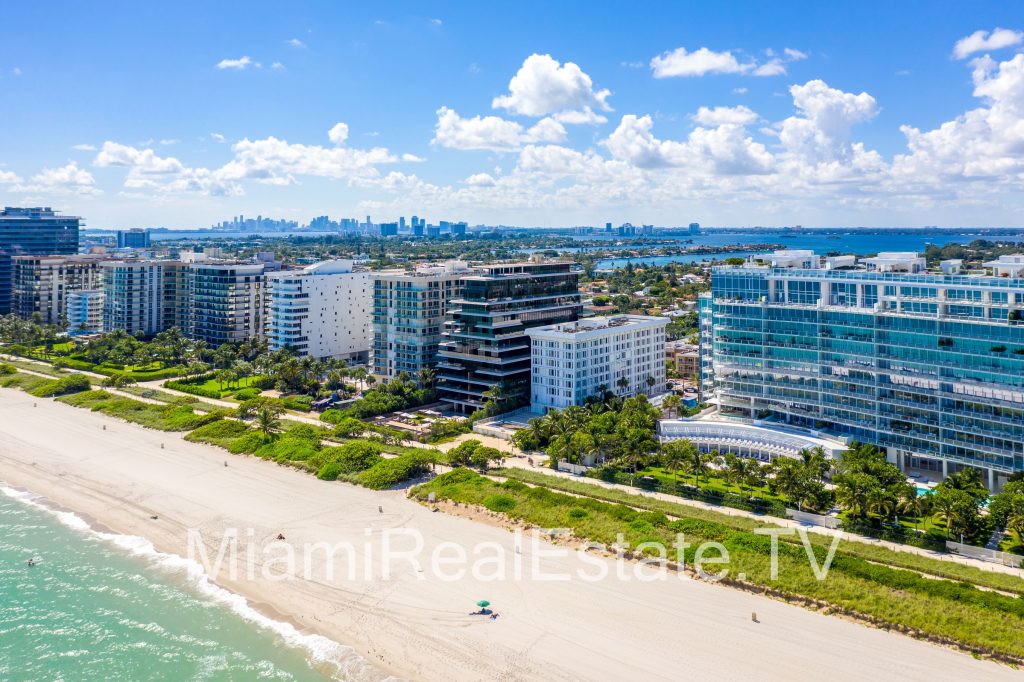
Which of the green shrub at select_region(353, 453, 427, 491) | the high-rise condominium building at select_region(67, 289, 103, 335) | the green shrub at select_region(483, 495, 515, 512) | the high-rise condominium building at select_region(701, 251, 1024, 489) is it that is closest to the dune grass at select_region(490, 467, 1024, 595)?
the green shrub at select_region(483, 495, 515, 512)

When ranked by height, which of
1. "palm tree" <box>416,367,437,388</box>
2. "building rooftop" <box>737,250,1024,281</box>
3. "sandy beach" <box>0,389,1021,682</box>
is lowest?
"sandy beach" <box>0,389,1021,682</box>

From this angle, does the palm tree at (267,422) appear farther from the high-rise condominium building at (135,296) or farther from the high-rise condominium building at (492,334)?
the high-rise condominium building at (135,296)

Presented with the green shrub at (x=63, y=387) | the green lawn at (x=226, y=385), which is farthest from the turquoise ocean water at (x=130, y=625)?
the green shrub at (x=63, y=387)

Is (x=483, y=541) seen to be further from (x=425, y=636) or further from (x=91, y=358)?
(x=91, y=358)

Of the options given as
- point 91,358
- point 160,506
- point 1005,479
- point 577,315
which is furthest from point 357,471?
point 91,358

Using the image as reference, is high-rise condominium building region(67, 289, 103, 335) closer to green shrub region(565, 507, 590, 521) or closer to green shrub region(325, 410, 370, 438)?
green shrub region(325, 410, 370, 438)

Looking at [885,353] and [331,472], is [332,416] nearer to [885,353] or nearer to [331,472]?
[331,472]
